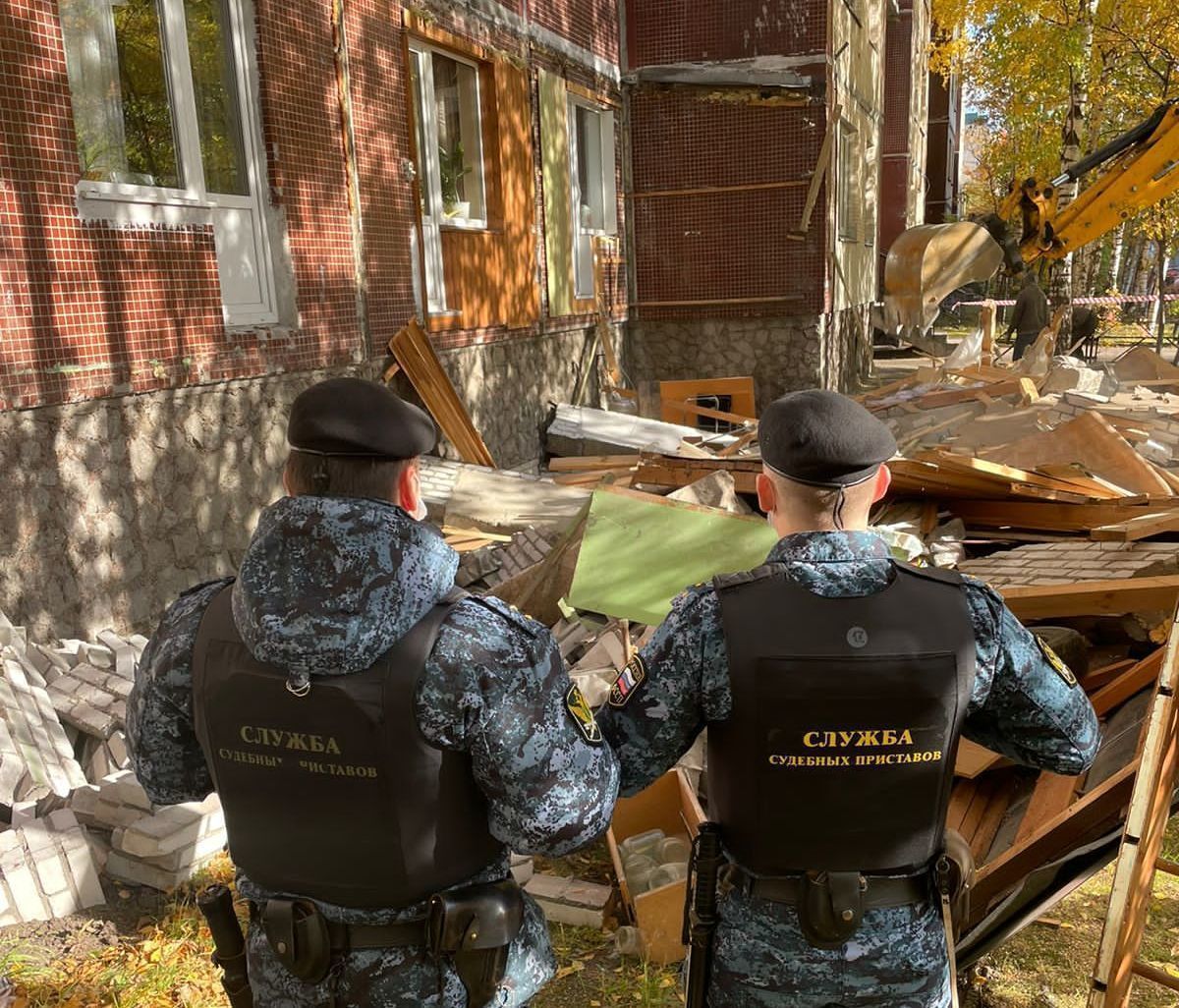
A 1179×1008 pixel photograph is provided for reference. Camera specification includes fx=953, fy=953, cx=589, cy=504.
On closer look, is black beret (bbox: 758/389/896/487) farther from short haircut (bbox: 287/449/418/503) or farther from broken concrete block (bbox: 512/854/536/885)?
broken concrete block (bbox: 512/854/536/885)

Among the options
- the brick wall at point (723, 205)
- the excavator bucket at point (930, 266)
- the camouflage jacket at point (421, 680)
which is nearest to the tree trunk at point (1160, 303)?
the brick wall at point (723, 205)

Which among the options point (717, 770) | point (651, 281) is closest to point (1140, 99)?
point (651, 281)

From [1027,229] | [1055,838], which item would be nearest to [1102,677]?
[1055,838]

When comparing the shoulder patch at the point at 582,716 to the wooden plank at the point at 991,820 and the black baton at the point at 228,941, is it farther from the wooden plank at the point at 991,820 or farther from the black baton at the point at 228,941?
the wooden plank at the point at 991,820

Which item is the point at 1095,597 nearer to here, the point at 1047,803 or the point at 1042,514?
the point at 1047,803

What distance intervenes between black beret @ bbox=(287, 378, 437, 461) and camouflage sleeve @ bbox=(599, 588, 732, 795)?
0.64 m

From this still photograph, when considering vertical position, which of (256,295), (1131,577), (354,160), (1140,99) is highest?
(1140,99)

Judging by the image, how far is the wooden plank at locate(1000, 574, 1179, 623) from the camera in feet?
13.7

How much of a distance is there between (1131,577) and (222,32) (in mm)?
6489

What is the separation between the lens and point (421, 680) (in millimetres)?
1677

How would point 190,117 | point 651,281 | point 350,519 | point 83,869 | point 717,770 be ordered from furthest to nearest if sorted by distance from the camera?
point 651,281 < point 190,117 < point 83,869 < point 717,770 < point 350,519

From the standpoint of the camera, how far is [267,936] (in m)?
1.87

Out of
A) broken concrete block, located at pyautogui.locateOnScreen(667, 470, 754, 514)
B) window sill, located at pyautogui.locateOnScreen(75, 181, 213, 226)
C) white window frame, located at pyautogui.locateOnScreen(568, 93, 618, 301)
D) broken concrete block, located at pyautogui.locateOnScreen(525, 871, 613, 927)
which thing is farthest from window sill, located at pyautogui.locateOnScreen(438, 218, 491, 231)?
broken concrete block, located at pyautogui.locateOnScreen(525, 871, 613, 927)

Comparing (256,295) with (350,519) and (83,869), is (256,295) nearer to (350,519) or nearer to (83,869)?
(83,869)
